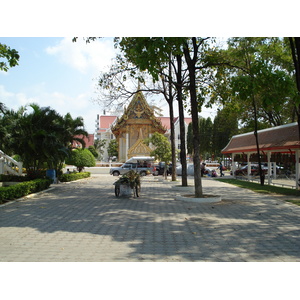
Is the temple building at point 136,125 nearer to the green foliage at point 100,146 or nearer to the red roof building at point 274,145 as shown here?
the green foliage at point 100,146

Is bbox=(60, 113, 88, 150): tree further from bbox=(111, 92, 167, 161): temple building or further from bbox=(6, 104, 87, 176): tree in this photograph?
bbox=(111, 92, 167, 161): temple building

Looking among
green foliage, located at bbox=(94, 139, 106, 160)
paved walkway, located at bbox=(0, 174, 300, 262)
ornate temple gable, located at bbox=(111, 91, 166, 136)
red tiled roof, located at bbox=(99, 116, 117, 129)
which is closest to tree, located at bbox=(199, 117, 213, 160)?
ornate temple gable, located at bbox=(111, 91, 166, 136)

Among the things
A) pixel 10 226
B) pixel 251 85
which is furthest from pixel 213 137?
pixel 10 226

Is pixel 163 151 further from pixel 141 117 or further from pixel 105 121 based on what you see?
pixel 105 121

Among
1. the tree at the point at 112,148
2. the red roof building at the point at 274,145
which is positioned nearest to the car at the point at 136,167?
the red roof building at the point at 274,145

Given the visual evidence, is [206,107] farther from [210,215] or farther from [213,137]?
[213,137]

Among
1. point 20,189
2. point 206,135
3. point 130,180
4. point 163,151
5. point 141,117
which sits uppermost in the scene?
point 141,117

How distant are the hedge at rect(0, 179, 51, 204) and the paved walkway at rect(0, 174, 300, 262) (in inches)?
33.7

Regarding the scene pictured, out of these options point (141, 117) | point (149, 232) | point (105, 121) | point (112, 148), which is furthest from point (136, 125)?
point (149, 232)

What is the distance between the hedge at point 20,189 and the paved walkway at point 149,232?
86cm

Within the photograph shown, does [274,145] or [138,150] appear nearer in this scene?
[274,145]

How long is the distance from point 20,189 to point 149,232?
28.9ft

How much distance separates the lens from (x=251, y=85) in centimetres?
1157

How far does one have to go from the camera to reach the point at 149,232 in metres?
8.30
